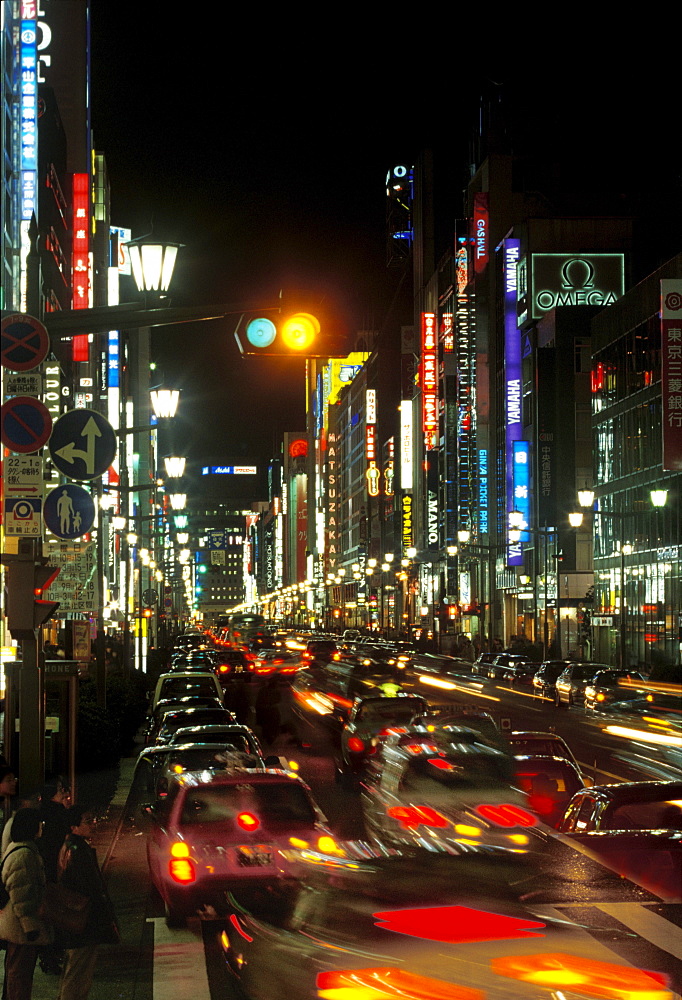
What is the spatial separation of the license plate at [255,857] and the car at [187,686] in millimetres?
20003

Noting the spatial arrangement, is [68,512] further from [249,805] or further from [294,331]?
[294,331]

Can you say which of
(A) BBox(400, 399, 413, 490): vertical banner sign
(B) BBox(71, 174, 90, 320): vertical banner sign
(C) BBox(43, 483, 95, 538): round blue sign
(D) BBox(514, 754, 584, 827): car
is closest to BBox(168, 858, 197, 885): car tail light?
(D) BBox(514, 754, 584, 827): car

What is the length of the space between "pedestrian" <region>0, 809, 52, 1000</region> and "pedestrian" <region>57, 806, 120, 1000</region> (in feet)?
0.45

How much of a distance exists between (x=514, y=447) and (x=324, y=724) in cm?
5104

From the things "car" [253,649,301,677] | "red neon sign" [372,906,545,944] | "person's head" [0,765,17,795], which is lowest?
"car" [253,649,301,677]

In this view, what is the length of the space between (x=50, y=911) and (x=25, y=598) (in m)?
6.26

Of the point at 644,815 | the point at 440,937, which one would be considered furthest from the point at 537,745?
the point at 440,937

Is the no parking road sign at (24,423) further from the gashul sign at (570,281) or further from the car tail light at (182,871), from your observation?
the gashul sign at (570,281)

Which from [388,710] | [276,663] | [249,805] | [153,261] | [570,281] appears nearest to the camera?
[249,805]

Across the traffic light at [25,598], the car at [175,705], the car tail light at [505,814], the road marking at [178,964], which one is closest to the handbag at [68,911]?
the road marking at [178,964]

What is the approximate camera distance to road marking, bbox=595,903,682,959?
6.26 meters

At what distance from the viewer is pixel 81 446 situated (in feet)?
46.6

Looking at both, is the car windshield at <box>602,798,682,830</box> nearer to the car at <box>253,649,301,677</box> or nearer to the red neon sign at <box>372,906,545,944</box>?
the red neon sign at <box>372,906,545,944</box>

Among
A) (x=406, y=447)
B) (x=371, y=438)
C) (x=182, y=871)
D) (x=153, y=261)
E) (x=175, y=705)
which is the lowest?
(x=182, y=871)
